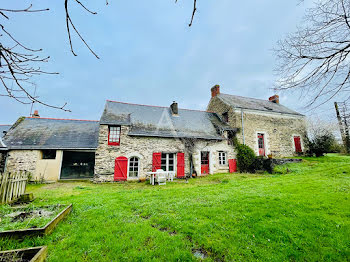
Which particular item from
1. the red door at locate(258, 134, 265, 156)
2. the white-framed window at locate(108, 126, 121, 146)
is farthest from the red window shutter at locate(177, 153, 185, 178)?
the red door at locate(258, 134, 265, 156)

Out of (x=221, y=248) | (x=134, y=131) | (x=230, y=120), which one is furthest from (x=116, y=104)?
(x=221, y=248)

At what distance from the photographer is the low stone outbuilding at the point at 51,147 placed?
33.6 feet

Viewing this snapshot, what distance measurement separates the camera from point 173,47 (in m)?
2.31

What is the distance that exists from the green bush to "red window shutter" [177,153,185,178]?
5.01 meters

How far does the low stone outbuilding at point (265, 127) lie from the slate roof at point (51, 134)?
12.1 meters

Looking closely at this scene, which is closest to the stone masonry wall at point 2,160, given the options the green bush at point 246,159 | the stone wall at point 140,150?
the stone wall at point 140,150

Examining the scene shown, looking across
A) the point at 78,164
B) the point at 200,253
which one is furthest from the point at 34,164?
the point at 200,253

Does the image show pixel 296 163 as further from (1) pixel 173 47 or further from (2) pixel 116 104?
(2) pixel 116 104

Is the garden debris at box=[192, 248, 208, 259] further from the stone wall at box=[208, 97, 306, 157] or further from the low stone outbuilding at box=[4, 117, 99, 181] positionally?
the stone wall at box=[208, 97, 306, 157]

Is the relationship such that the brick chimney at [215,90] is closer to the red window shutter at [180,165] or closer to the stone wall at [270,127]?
the stone wall at [270,127]

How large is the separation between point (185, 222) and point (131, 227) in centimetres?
120

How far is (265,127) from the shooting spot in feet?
47.8

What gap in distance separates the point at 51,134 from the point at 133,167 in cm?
719

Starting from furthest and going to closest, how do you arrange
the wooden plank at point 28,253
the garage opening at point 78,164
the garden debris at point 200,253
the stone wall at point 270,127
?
the stone wall at point 270,127 → the garage opening at point 78,164 → the garden debris at point 200,253 → the wooden plank at point 28,253
